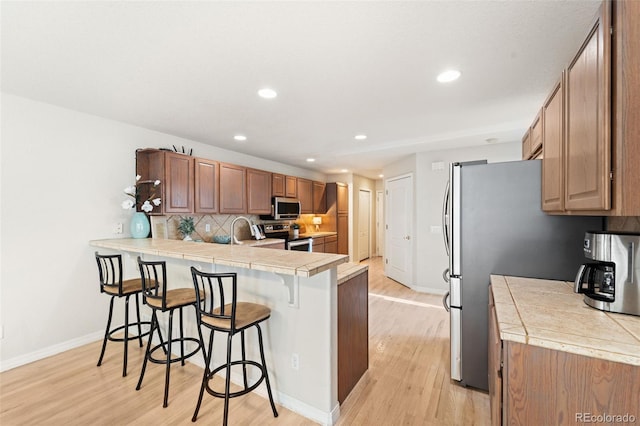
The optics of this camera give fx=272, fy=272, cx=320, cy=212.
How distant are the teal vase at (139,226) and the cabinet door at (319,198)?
12.1ft

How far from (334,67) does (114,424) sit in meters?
2.90

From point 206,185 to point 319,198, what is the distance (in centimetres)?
315

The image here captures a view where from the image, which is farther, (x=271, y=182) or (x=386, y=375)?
(x=271, y=182)

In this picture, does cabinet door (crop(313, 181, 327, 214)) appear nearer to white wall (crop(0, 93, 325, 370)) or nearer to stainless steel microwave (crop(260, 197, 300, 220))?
stainless steel microwave (crop(260, 197, 300, 220))

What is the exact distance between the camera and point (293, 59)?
6.29 ft

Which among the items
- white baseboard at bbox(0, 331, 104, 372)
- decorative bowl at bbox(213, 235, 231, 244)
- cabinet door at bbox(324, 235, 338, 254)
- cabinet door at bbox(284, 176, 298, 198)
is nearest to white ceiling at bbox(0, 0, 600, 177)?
decorative bowl at bbox(213, 235, 231, 244)

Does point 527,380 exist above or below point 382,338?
above

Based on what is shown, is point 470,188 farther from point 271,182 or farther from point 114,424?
point 271,182

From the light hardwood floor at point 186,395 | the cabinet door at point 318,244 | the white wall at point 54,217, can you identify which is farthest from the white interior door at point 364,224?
the white wall at point 54,217

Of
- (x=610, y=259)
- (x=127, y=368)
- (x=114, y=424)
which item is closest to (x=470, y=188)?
(x=610, y=259)

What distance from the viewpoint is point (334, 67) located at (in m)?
2.02

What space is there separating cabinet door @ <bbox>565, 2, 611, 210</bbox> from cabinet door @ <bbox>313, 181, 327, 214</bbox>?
5146 mm

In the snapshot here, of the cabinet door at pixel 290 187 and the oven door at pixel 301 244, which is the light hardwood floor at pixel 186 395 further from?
the cabinet door at pixel 290 187

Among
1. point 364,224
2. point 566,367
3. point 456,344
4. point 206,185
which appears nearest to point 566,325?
point 566,367
